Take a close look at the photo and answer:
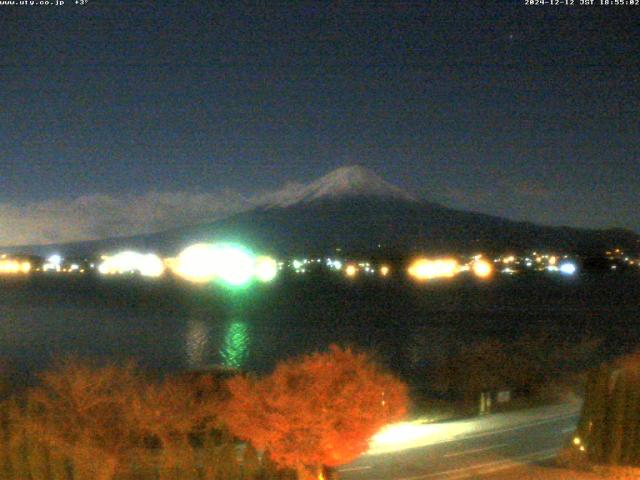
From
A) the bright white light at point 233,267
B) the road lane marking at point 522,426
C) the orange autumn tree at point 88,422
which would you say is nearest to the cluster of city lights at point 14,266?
the bright white light at point 233,267

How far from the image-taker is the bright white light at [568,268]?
110 meters

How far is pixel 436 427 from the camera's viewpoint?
1528cm

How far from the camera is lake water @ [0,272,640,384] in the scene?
1331 inches

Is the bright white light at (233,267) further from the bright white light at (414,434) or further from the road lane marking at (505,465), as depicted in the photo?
the road lane marking at (505,465)

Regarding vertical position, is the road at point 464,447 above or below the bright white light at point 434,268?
below

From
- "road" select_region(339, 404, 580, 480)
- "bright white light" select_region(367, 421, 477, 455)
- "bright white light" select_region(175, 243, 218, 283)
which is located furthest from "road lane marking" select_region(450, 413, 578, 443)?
"bright white light" select_region(175, 243, 218, 283)

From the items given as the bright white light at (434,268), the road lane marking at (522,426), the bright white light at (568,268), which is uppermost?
the bright white light at (434,268)

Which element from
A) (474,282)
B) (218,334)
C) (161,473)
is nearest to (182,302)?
(218,334)

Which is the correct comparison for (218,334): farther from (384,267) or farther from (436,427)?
(384,267)

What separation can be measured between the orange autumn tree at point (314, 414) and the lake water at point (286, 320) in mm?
15979

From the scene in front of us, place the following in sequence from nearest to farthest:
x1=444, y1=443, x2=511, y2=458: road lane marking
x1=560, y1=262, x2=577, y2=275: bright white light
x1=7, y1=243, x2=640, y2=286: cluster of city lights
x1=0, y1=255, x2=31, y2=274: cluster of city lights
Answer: x1=444, y1=443, x2=511, y2=458: road lane marking, x1=7, y1=243, x2=640, y2=286: cluster of city lights, x1=560, y1=262, x2=577, y2=275: bright white light, x1=0, y1=255, x2=31, y2=274: cluster of city lights

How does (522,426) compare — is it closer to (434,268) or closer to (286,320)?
(286,320)

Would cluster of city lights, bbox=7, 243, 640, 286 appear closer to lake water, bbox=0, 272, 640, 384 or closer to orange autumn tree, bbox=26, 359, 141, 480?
lake water, bbox=0, 272, 640, 384

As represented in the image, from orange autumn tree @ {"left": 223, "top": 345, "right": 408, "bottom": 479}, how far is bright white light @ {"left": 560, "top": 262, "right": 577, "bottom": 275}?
104m
